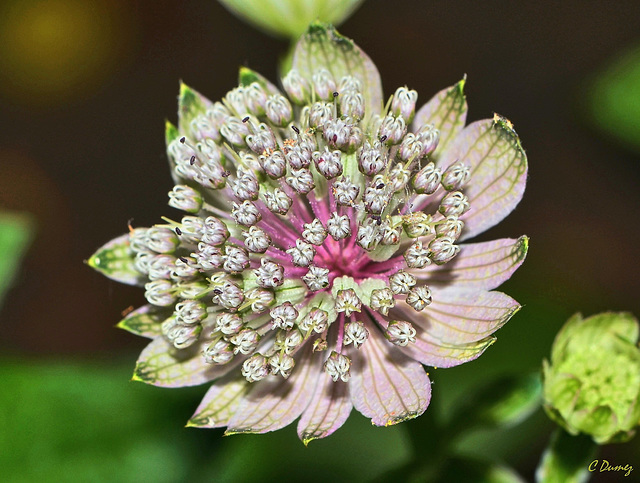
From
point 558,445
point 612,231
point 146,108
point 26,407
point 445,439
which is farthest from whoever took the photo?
point 146,108

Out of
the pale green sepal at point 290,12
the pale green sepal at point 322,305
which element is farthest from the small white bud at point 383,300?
the pale green sepal at point 290,12

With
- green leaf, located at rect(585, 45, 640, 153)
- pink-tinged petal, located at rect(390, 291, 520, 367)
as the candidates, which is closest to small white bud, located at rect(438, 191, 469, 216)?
pink-tinged petal, located at rect(390, 291, 520, 367)

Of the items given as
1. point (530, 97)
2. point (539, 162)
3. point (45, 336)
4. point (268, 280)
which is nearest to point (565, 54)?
point (530, 97)

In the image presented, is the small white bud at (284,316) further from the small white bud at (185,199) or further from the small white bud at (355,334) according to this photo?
the small white bud at (185,199)

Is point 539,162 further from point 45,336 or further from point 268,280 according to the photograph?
point 45,336

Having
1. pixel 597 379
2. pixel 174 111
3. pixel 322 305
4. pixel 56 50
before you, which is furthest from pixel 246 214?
pixel 56 50

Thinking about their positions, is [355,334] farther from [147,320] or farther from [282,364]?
[147,320]
